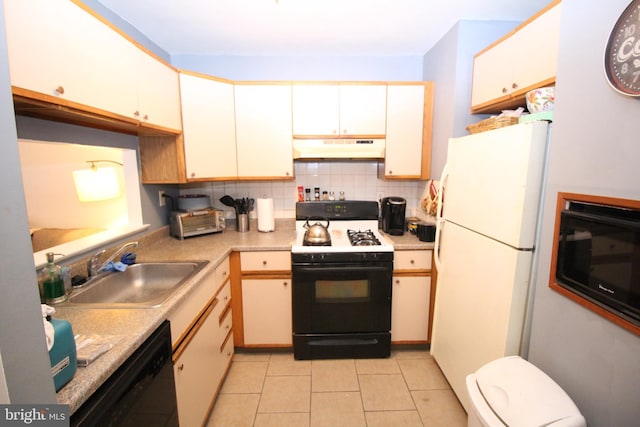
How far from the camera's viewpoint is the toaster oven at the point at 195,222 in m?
2.25

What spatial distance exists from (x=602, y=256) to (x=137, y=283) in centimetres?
220

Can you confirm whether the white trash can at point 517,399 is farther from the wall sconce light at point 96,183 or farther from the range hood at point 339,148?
the wall sconce light at point 96,183

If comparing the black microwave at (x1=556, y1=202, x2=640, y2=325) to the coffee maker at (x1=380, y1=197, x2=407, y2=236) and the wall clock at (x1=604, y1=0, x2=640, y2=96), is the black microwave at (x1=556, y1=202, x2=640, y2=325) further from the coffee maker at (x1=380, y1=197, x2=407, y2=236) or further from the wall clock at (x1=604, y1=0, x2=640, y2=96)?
the coffee maker at (x1=380, y1=197, x2=407, y2=236)

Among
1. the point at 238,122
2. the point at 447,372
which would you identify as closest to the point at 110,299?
the point at 238,122

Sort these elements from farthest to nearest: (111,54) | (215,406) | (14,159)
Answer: (215,406), (111,54), (14,159)

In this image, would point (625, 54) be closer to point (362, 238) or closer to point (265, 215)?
point (362, 238)

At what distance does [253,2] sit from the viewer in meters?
1.71

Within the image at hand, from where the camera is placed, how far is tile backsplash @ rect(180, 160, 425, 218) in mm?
2682

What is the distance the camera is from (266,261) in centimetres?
210

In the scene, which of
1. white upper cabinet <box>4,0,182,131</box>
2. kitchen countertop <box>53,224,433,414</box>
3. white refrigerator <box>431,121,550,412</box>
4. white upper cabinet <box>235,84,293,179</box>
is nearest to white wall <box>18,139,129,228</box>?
kitchen countertop <box>53,224,433,414</box>

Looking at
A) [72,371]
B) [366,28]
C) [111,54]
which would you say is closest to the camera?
[72,371]

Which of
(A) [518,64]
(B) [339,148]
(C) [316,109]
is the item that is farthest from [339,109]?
(A) [518,64]

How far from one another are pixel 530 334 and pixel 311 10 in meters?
2.17

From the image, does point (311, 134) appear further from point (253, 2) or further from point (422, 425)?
point (422, 425)
